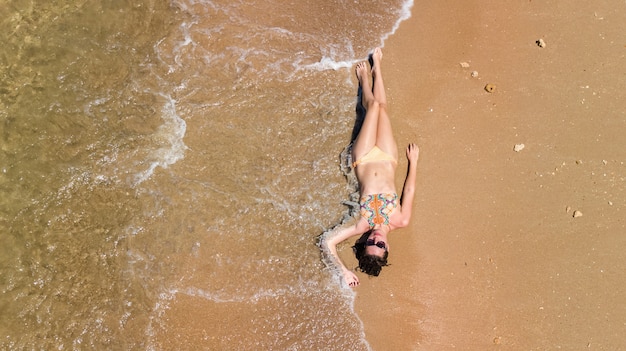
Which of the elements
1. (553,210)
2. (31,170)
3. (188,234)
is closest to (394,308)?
(553,210)

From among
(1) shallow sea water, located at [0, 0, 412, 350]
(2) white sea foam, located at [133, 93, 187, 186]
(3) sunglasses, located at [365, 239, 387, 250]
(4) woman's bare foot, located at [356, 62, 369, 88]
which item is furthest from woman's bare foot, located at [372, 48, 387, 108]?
→ (2) white sea foam, located at [133, 93, 187, 186]

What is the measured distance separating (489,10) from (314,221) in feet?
11.7

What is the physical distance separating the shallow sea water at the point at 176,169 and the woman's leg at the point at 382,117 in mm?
307

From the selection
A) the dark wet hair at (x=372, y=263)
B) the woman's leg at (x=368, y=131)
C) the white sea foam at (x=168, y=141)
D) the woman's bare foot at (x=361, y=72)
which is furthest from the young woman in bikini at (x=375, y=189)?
the white sea foam at (x=168, y=141)

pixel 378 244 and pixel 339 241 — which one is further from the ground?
pixel 378 244

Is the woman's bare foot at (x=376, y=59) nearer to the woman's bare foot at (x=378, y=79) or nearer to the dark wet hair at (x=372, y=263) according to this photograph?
the woman's bare foot at (x=378, y=79)

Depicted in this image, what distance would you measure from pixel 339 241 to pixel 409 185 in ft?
3.48

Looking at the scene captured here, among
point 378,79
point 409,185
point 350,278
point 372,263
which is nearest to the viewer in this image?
point 372,263

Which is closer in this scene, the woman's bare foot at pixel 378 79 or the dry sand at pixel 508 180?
the dry sand at pixel 508 180

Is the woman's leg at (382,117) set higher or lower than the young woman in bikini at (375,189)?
higher

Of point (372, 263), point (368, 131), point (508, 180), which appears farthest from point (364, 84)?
point (372, 263)

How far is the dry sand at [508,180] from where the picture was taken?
17.7ft

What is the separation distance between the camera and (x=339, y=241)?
18.4 ft

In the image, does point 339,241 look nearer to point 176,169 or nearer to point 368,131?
point 368,131
